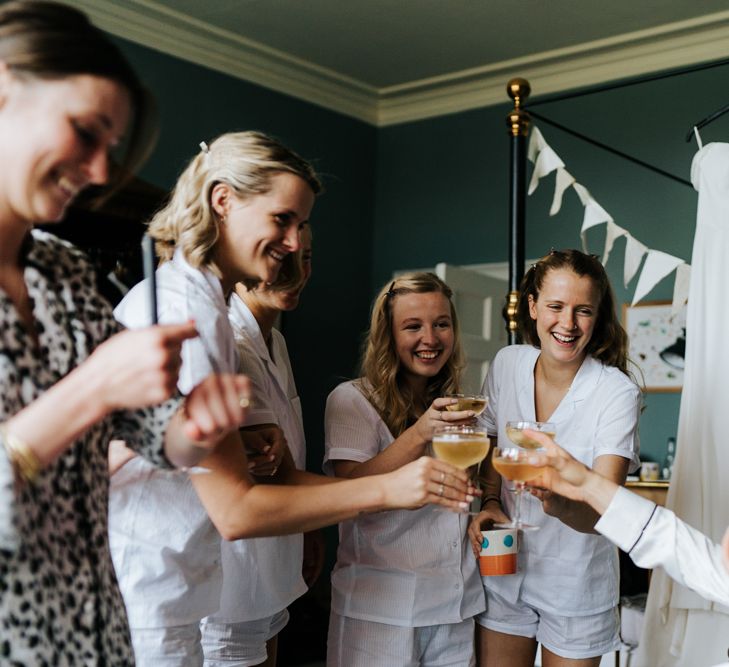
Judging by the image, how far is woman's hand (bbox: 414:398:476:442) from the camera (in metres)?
2.15

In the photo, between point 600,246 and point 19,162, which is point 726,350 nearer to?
point 19,162

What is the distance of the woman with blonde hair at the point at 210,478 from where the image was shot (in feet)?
5.08

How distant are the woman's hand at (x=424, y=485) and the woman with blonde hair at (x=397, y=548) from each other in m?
0.44

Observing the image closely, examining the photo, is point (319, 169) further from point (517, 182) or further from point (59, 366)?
point (59, 366)

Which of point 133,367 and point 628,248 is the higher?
point 628,248

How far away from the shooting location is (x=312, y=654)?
519 centimetres

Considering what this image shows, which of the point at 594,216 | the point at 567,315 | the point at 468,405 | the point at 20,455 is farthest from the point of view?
the point at 594,216

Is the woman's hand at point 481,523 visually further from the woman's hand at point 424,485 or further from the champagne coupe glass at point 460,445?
the woman's hand at point 424,485

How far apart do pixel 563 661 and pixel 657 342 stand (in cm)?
317

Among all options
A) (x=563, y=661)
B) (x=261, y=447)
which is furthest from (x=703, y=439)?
(x=261, y=447)

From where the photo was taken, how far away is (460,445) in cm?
190

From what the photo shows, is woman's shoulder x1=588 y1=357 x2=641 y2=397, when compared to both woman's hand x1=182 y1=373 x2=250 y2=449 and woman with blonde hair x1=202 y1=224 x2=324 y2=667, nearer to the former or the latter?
woman with blonde hair x1=202 y1=224 x2=324 y2=667

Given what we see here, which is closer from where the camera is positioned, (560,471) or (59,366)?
(59,366)

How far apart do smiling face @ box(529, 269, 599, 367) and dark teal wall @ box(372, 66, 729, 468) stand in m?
2.83
